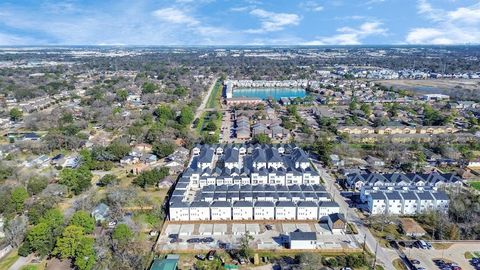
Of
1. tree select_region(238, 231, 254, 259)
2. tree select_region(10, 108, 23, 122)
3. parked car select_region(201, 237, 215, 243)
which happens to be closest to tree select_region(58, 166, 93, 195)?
parked car select_region(201, 237, 215, 243)

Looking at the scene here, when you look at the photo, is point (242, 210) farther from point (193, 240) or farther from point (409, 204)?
point (409, 204)

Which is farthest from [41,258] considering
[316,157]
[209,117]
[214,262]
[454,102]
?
[454,102]

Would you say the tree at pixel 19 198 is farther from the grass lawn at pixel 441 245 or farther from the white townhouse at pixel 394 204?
the grass lawn at pixel 441 245

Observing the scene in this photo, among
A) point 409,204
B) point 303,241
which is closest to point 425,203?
point 409,204

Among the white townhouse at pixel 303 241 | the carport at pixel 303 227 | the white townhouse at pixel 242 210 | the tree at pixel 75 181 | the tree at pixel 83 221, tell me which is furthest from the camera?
the tree at pixel 75 181

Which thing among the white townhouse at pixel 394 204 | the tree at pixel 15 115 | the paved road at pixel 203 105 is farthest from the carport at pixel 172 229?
the tree at pixel 15 115

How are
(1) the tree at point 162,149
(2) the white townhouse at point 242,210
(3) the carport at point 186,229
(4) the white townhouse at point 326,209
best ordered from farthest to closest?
(1) the tree at point 162,149, (2) the white townhouse at point 242,210, (4) the white townhouse at point 326,209, (3) the carport at point 186,229

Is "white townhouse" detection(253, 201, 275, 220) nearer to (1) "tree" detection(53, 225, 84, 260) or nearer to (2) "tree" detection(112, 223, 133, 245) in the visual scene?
(2) "tree" detection(112, 223, 133, 245)
